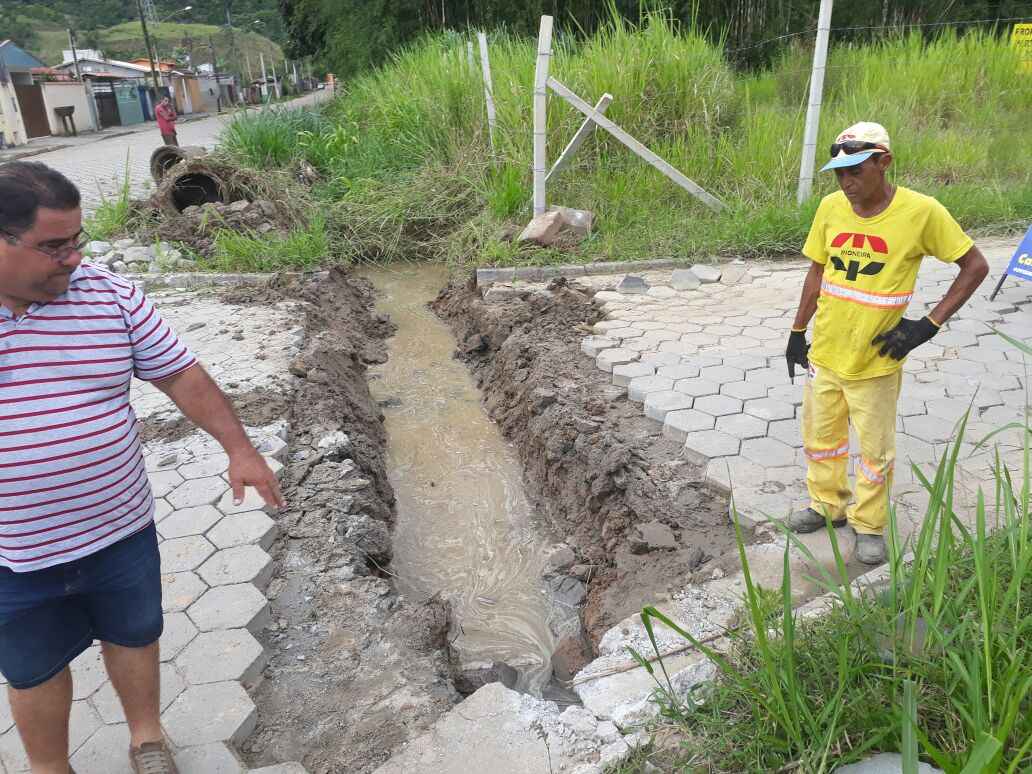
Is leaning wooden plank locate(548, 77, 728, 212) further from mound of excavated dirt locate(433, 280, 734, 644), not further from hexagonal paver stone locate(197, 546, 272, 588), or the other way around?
hexagonal paver stone locate(197, 546, 272, 588)

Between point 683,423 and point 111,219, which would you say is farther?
point 111,219

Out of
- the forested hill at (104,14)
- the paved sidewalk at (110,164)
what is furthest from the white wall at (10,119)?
the forested hill at (104,14)

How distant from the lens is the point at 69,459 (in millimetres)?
1748

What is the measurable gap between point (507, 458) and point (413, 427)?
86 cm

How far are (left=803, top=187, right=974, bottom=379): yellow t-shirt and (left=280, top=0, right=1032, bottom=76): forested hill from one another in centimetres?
887

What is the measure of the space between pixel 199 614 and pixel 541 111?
571cm

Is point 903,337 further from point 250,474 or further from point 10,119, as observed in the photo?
point 10,119

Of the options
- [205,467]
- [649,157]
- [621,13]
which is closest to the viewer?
[205,467]

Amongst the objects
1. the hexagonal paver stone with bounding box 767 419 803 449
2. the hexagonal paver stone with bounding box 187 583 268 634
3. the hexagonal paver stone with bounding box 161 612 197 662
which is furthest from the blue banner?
the hexagonal paver stone with bounding box 161 612 197 662

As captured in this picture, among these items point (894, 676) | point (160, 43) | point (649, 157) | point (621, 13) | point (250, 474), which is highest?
point (160, 43)

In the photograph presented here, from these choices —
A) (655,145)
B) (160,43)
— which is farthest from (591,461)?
(160,43)

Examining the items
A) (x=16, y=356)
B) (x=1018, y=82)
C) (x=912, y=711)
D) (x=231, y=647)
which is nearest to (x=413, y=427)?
(x=231, y=647)

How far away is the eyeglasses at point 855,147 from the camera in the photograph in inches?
99.9

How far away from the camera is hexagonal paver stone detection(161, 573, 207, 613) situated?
292 cm
